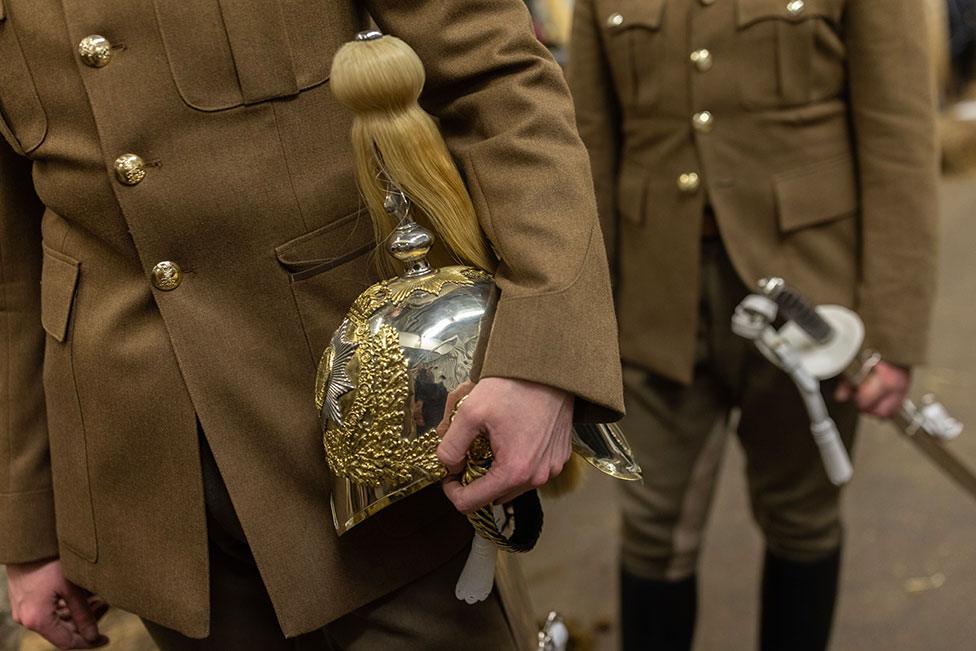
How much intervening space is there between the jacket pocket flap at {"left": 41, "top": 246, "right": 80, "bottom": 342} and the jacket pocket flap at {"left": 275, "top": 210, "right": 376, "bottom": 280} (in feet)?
0.66

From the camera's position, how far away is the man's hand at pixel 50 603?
3.71 ft

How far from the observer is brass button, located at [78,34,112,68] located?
93 centimetres

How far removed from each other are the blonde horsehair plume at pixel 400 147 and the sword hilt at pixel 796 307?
70 cm

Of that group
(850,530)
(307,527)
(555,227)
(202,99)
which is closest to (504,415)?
(555,227)

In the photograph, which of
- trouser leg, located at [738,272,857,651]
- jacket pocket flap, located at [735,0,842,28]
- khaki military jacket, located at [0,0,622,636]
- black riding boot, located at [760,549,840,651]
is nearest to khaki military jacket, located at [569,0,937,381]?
jacket pocket flap, located at [735,0,842,28]

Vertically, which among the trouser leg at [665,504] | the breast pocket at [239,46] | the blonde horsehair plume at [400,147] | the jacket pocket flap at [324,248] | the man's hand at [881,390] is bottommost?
the trouser leg at [665,504]

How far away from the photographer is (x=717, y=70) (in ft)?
5.28

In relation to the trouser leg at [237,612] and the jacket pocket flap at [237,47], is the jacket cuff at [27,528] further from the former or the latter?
the jacket pocket flap at [237,47]

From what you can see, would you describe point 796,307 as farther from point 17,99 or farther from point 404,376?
point 17,99

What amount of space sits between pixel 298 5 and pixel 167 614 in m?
0.53

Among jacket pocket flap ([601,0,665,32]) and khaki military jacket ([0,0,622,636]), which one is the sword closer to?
jacket pocket flap ([601,0,665,32])

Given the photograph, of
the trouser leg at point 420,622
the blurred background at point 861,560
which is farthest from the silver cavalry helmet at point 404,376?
the blurred background at point 861,560

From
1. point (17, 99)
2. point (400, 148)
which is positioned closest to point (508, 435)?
point (400, 148)

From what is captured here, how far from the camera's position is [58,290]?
1.04 metres
